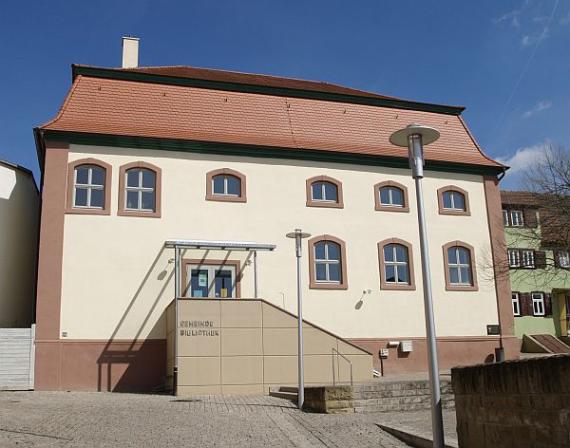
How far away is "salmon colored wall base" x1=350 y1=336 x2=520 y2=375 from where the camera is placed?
2345cm

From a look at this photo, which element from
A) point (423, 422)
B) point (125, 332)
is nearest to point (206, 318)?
point (125, 332)

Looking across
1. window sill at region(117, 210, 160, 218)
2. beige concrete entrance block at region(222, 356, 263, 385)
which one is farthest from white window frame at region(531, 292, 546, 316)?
window sill at region(117, 210, 160, 218)

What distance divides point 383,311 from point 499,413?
53.8 feet

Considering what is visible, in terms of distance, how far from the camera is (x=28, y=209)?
2442cm

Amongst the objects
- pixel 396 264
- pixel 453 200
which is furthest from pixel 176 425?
pixel 453 200

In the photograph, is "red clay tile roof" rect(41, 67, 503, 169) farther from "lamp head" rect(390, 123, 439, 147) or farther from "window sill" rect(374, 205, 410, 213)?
"lamp head" rect(390, 123, 439, 147)

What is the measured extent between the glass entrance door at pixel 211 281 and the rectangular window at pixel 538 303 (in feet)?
74.3

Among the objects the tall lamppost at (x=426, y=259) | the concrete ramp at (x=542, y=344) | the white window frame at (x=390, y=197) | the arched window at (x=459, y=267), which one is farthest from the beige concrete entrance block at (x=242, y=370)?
the concrete ramp at (x=542, y=344)

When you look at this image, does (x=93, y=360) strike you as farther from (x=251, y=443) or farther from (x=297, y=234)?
(x=251, y=443)

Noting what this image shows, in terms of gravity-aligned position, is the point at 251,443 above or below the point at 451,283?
below

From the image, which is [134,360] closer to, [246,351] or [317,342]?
[246,351]

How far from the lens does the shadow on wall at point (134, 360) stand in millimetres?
20188

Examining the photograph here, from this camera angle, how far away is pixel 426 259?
319 inches

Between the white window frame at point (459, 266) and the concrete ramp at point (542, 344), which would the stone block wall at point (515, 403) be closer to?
the white window frame at point (459, 266)
